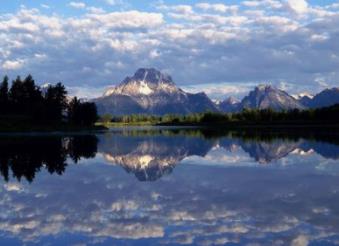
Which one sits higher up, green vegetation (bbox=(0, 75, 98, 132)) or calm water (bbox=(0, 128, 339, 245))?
green vegetation (bbox=(0, 75, 98, 132))

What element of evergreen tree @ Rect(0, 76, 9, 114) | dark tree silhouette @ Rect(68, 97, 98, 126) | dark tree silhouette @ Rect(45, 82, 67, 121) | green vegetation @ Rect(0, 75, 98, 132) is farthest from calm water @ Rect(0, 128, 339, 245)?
dark tree silhouette @ Rect(68, 97, 98, 126)

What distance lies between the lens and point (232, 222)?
2112 cm

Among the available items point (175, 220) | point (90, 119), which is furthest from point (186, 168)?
point (90, 119)

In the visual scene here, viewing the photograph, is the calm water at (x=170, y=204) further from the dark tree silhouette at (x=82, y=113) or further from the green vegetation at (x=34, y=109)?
the dark tree silhouette at (x=82, y=113)

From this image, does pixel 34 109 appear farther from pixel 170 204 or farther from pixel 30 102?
pixel 170 204

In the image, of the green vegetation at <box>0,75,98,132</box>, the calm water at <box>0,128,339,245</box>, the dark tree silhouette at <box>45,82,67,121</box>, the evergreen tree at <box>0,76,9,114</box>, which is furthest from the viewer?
the evergreen tree at <box>0,76,9,114</box>

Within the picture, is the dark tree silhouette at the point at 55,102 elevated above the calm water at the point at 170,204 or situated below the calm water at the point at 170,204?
above

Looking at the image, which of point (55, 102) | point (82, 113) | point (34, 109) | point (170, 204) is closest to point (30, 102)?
point (55, 102)

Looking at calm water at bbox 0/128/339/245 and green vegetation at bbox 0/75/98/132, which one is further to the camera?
green vegetation at bbox 0/75/98/132

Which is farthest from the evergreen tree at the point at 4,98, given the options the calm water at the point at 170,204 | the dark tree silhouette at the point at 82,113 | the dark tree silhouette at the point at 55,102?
the calm water at the point at 170,204

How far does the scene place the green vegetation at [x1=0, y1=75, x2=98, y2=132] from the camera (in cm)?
14396

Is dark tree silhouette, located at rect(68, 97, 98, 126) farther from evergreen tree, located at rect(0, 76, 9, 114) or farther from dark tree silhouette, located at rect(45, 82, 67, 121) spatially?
evergreen tree, located at rect(0, 76, 9, 114)

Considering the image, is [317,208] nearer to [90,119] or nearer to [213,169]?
[213,169]

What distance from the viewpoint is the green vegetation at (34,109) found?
143962 mm
